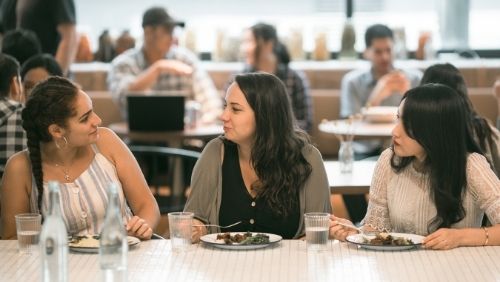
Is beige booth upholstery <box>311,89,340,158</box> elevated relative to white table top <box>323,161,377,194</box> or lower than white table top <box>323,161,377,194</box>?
lower

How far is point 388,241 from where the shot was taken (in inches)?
117

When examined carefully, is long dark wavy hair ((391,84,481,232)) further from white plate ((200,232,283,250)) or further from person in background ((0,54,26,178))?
person in background ((0,54,26,178))

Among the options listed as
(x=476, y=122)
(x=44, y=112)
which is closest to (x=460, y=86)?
(x=476, y=122)

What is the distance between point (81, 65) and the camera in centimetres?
805

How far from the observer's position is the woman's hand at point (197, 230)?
10.7ft

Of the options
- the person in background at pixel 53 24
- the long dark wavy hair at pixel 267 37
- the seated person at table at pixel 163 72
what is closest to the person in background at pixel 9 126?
the person in background at pixel 53 24

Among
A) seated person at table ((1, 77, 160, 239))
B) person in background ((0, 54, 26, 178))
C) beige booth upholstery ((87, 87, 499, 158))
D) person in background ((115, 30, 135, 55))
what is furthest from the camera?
person in background ((115, 30, 135, 55))

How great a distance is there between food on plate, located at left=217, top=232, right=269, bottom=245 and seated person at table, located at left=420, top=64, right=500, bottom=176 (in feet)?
4.50

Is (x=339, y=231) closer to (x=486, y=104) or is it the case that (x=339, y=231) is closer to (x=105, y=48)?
(x=486, y=104)

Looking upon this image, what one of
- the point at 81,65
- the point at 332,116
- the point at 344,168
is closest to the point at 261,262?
the point at 344,168

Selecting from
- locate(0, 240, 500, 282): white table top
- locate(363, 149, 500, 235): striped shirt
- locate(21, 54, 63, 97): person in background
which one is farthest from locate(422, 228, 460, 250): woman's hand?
locate(21, 54, 63, 97): person in background

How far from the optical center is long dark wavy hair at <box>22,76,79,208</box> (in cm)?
337

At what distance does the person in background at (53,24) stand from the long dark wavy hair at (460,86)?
2.87 metres

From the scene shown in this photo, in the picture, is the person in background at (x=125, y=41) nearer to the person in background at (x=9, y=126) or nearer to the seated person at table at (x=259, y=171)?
the person in background at (x=9, y=126)
